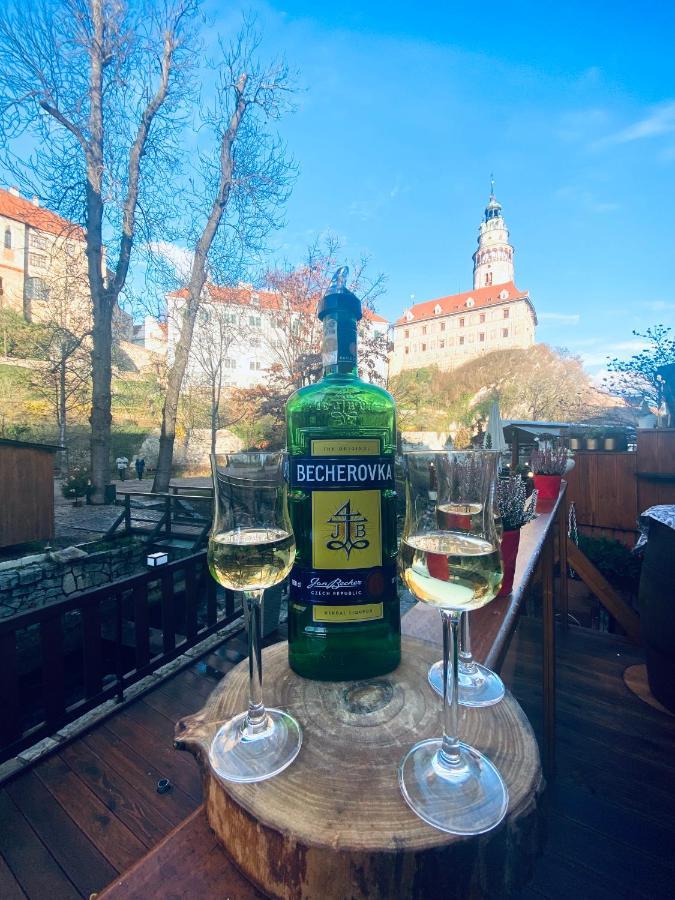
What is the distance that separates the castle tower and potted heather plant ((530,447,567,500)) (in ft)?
147

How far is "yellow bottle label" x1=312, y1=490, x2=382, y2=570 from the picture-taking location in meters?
0.70

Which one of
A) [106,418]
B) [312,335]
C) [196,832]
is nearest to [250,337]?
[312,335]

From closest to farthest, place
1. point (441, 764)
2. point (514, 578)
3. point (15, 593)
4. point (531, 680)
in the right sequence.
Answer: point (441, 764)
point (514, 578)
point (531, 680)
point (15, 593)

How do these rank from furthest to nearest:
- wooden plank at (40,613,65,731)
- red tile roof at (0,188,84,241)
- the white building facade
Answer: the white building facade
red tile roof at (0,188,84,241)
wooden plank at (40,613,65,731)

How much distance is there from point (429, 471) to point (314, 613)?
0.34 metres

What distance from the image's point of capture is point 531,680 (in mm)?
2516

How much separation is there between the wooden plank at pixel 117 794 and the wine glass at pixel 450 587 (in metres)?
1.93

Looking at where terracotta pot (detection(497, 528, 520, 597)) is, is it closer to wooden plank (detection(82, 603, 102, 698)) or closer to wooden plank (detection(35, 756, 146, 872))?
wooden plank (detection(35, 756, 146, 872))

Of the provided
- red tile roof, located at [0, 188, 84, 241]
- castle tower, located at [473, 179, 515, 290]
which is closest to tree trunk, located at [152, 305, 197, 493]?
red tile roof, located at [0, 188, 84, 241]

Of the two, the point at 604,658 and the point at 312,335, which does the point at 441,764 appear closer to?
the point at 604,658

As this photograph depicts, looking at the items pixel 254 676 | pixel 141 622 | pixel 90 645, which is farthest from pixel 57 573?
pixel 254 676

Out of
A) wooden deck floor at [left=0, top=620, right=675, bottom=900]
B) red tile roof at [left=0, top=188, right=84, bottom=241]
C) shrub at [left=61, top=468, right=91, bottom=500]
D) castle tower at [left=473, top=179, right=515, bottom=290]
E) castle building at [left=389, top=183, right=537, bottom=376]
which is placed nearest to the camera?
wooden deck floor at [left=0, top=620, right=675, bottom=900]

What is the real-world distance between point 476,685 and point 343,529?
1.24ft

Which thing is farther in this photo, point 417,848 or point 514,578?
point 514,578
